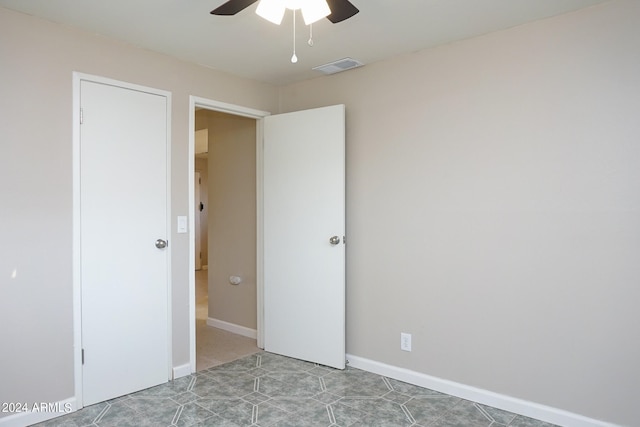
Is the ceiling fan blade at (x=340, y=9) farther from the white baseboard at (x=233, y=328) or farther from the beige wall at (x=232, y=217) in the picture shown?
the white baseboard at (x=233, y=328)

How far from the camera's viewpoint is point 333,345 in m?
3.27

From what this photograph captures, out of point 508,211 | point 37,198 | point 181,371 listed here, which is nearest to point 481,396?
point 508,211

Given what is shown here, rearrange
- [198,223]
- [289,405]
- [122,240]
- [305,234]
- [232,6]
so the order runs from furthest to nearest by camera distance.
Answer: [198,223] → [305,234] → [122,240] → [289,405] → [232,6]

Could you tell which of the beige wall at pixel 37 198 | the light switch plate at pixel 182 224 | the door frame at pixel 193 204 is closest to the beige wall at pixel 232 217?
the door frame at pixel 193 204

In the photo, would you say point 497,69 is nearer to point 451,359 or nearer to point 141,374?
point 451,359

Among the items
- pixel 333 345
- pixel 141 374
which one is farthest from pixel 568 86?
pixel 141 374

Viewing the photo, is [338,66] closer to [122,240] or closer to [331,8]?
[331,8]

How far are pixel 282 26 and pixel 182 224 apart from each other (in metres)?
1.58

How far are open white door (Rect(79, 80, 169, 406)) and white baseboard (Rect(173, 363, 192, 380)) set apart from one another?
0.09 m

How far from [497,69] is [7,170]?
117 inches

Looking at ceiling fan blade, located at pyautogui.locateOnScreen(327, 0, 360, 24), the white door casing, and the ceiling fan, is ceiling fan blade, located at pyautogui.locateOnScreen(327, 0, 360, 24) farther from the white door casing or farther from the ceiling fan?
the white door casing

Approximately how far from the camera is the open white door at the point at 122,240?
2.65 m

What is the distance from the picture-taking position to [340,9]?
1.84 m

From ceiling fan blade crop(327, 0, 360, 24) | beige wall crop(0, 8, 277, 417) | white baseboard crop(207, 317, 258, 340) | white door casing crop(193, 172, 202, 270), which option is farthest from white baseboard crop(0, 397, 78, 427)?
white door casing crop(193, 172, 202, 270)
